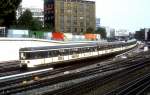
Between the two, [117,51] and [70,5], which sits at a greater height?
[70,5]

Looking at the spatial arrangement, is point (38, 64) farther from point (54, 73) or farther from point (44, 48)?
point (54, 73)

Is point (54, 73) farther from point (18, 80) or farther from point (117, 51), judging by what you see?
point (117, 51)

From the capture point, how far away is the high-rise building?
174125mm

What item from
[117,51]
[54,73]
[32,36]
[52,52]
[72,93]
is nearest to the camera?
[72,93]

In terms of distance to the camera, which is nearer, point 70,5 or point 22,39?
point 22,39

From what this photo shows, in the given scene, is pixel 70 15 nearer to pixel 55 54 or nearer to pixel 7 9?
pixel 7 9

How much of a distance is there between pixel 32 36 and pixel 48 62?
56.7 ft

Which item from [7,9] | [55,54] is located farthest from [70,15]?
[55,54]

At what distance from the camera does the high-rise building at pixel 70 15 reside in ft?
571

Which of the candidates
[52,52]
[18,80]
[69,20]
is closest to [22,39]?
[52,52]

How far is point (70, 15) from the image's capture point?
18388 cm

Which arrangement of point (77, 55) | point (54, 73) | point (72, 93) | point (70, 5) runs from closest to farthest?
point (72, 93), point (54, 73), point (77, 55), point (70, 5)

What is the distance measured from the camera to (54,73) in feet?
132

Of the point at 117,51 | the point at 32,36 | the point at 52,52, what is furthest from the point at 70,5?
the point at 52,52
